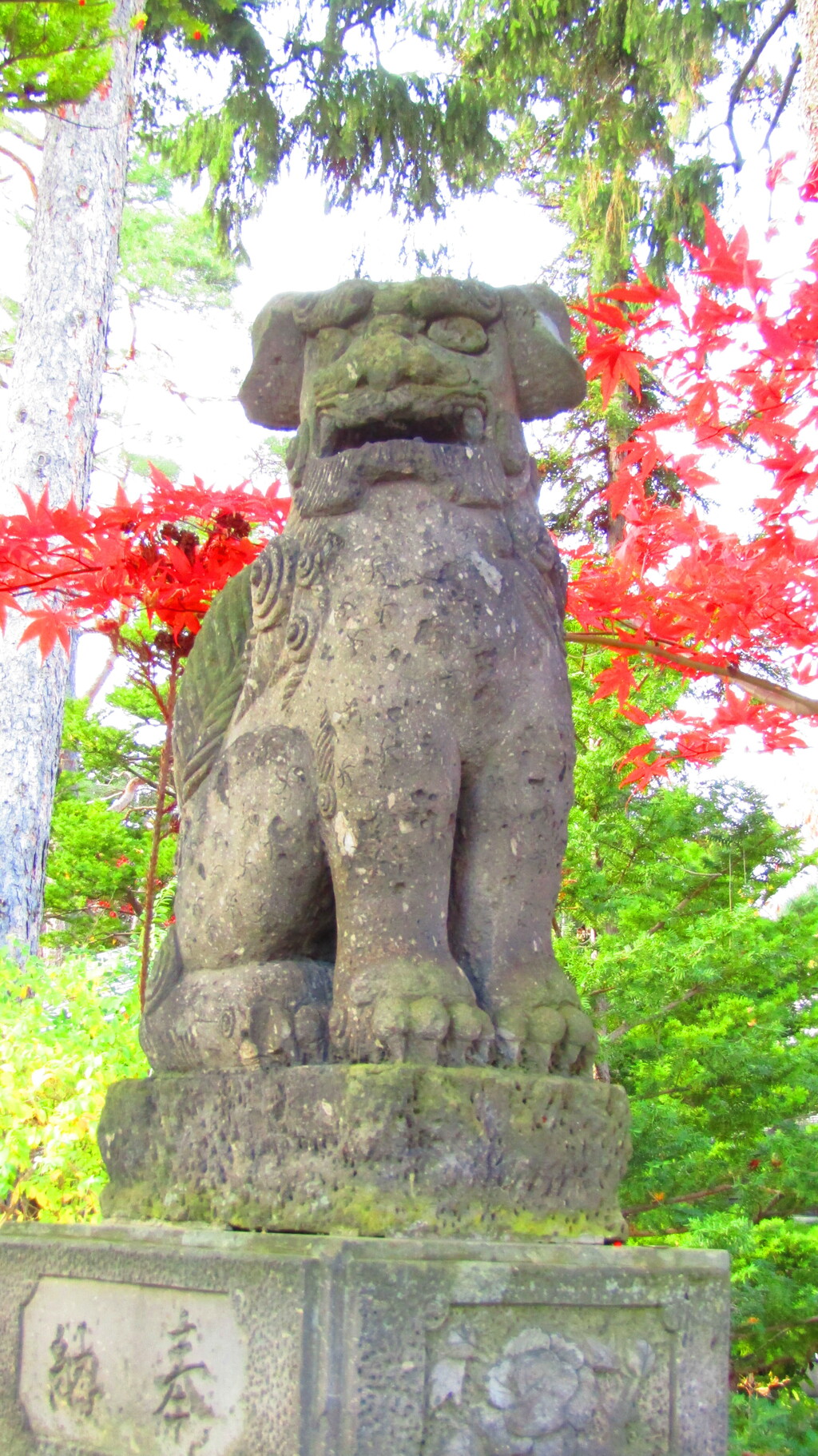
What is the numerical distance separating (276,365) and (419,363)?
39 cm

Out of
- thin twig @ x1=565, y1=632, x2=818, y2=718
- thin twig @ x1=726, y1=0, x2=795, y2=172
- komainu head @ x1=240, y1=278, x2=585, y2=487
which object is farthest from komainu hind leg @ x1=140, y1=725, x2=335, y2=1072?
thin twig @ x1=726, y1=0, x2=795, y2=172

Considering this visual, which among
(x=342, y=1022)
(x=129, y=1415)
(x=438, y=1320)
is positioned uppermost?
(x=342, y=1022)

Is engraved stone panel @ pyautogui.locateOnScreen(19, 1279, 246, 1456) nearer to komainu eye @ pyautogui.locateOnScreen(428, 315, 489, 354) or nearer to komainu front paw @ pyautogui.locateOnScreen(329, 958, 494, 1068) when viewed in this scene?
komainu front paw @ pyautogui.locateOnScreen(329, 958, 494, 1068)

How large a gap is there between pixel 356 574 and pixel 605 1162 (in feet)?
3.41

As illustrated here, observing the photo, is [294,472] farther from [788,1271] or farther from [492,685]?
[788,1271]

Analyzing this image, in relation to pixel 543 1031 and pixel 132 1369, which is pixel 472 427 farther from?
pixel 132 1369

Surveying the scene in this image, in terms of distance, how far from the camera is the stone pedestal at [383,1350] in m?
1.52

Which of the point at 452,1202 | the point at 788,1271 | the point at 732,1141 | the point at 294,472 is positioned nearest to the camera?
the point at 452,1202

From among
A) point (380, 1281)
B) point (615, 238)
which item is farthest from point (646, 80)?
point (380, 1281)

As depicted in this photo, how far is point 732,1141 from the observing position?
206 inches

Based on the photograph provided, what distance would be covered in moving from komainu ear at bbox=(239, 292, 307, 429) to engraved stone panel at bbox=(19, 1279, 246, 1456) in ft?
5.49

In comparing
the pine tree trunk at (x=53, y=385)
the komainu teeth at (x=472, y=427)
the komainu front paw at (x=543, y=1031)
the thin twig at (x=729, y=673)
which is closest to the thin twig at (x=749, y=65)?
the pine tree trunk at (x=53, y=385)

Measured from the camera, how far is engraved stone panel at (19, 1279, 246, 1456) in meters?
1.64

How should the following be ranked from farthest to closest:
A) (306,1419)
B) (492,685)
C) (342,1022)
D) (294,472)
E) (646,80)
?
(646,80) < (294,472) < (492,685) < (342,1022) < (306,1419)
